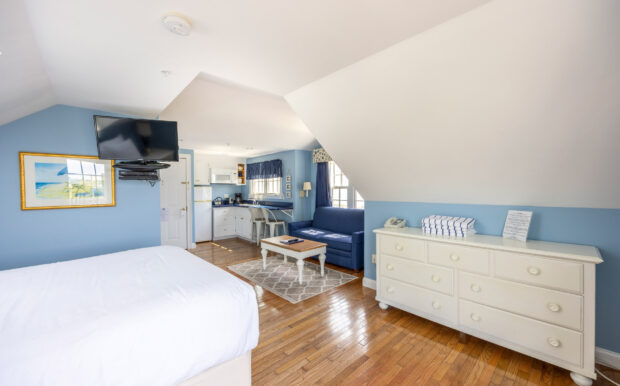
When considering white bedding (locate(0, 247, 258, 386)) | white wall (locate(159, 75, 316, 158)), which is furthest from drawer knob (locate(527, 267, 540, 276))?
white wall (locate(159, 75, 316, 158))

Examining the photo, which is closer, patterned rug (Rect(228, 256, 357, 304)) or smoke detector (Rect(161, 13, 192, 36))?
smoke detector (Rect(161, 13, 192, 36))

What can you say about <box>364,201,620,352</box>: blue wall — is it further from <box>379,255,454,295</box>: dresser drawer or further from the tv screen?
the tv screen

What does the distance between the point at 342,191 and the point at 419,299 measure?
11.0 ft

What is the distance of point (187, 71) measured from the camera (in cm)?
204

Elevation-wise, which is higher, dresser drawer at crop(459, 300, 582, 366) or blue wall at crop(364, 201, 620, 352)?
blue wall at crop(364, 201, 620, 352)

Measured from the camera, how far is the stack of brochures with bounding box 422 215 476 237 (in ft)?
7.90

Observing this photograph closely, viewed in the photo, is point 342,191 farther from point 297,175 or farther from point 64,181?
point 64,181

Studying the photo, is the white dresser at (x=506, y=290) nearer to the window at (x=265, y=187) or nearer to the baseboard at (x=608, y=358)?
the baseboard at (x=608, y=358)

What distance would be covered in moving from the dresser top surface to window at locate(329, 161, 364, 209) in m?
2.79

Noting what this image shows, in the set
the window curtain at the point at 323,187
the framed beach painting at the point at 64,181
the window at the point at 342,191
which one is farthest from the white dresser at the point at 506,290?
the framed beach painting at the point at 64,181

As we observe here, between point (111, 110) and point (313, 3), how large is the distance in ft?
8.96

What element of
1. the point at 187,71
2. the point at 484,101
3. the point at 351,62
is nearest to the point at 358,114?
the point at 351,62

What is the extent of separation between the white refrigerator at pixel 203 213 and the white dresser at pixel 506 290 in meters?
5.04

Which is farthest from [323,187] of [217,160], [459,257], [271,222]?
[459,257]
